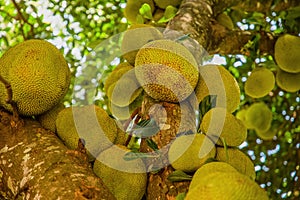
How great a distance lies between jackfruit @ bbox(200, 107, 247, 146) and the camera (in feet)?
3.50

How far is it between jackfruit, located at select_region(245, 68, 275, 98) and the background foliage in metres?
0.27

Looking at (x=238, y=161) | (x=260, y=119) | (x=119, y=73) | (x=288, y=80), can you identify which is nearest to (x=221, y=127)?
(x=238, y=161)

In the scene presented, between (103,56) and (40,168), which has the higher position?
(40,168)

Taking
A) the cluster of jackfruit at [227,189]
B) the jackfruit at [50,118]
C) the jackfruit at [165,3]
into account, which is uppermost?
the cluster of jackfruit at [227,189]

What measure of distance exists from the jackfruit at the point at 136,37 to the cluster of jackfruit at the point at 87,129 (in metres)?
0.36

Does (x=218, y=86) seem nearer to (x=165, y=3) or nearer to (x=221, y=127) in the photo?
(x=221, y=127)

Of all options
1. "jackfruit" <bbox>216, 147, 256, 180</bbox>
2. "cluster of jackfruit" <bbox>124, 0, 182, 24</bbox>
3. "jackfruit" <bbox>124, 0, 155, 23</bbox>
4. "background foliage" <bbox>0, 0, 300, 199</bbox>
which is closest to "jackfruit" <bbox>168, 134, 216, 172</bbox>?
"jackfruit" <bbox>216, 147, 256, 180</bbox>

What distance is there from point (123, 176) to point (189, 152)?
6.4 inches

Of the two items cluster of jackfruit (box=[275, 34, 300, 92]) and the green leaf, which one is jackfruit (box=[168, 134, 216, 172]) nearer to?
the green leaf

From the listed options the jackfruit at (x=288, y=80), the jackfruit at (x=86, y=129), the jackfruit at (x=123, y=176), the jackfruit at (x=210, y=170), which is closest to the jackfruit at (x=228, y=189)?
the jackfruit at (x=210, y=170)

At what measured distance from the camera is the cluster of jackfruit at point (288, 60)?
2018 mm

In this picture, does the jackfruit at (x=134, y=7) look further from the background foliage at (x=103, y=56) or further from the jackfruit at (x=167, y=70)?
the jackfruit at (x=167, y=70)

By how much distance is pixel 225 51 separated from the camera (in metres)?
1.88

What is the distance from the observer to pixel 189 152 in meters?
0.97
